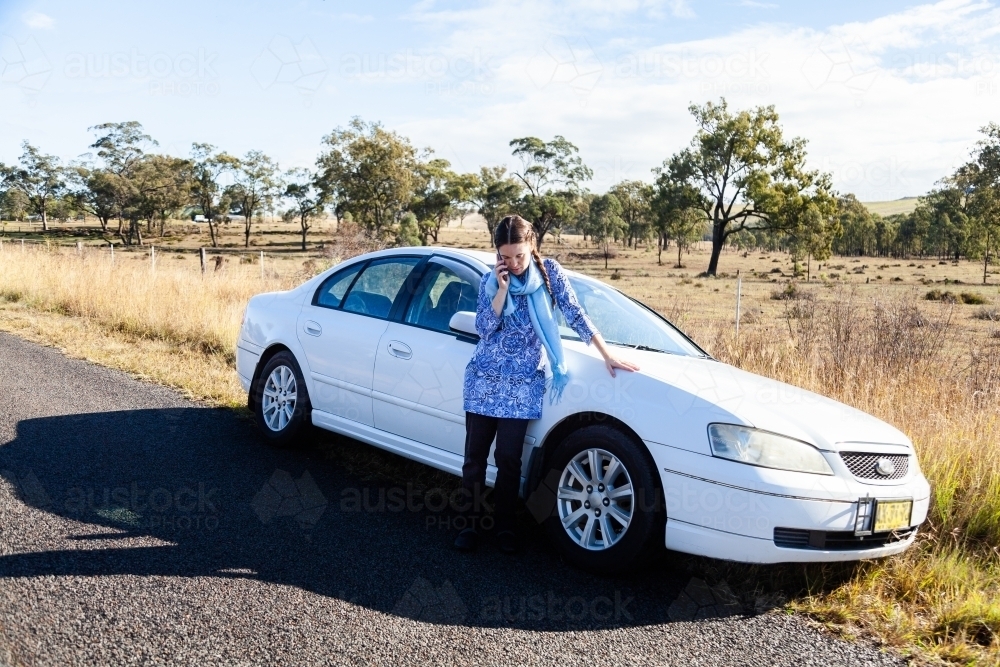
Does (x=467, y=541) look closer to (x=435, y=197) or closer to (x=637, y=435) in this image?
(x=637, y=435)

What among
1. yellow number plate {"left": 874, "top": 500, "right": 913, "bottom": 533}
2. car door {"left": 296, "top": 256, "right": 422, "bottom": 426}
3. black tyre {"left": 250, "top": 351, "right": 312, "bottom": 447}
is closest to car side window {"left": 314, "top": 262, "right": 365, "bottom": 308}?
car door {"left": 296, "top": 256, "right": 422, "bottom": 426}

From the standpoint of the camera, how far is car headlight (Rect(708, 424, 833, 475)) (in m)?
3.65

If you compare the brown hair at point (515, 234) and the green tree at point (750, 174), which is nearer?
the brown hair at point (515, 234)

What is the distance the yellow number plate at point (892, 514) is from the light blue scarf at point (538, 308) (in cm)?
161

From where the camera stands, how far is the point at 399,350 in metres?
4.98

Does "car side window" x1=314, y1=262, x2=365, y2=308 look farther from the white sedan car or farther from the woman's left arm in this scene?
the woman's left arm

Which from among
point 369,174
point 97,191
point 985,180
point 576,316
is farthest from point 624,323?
point 97,191

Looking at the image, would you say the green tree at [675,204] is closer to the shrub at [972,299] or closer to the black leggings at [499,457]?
the shrub at [972,299]

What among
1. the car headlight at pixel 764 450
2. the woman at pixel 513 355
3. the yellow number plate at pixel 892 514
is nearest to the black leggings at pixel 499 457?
the woman at pixel 513 355

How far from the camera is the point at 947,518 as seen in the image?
4.70 m

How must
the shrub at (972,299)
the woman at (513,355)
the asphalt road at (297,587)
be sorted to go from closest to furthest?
the asphalt road at (297,587) < the woman at (513,355) < the shrub at (972,299)

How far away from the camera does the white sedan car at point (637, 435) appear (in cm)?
362

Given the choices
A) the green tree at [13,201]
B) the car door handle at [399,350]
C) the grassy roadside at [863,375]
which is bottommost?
the grassy roadside at [863,375]

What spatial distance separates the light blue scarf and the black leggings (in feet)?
1.03
